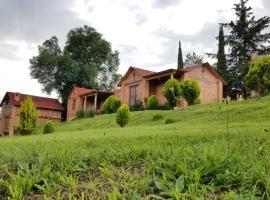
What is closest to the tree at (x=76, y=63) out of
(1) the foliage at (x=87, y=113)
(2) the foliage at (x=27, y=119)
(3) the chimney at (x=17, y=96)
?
(3) the chimney at (x=17, y=96)

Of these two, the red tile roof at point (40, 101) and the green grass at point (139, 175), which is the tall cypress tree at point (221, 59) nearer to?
the red tile roof at point (40, 101)

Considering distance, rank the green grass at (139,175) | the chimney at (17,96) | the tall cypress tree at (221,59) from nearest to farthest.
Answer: the green grass at (139,175) → the tall cypress tree at (221,59) → the chimney at (17,96)

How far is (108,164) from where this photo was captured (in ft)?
15.3

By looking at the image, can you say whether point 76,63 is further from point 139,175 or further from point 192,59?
point 139,175

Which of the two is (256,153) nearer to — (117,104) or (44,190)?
(44,190)

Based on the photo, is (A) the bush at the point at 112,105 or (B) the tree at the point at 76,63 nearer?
(A) the bush at the point at 112,105

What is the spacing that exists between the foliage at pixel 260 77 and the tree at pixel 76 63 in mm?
30097

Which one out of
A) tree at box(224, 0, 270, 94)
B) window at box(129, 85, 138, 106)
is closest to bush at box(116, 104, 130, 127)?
window at box(129, 85, 138, 106)

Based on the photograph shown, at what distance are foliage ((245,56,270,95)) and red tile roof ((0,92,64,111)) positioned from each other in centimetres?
2918

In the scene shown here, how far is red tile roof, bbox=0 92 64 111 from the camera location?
147 ft

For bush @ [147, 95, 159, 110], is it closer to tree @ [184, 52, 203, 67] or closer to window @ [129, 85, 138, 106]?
window @ [129, 85, 138, 106]

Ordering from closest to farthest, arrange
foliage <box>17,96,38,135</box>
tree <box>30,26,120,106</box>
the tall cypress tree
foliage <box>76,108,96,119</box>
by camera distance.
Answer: foliage <box>17,96,38,135</box>
foliage <box>76,108,96,119</box>
the tall cypress tree
tree <box>30,26,120,106</box>

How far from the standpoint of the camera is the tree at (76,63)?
49250 mm

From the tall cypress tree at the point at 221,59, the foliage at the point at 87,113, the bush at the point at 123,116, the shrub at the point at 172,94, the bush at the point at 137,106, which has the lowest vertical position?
the bush at the point at 123,116
